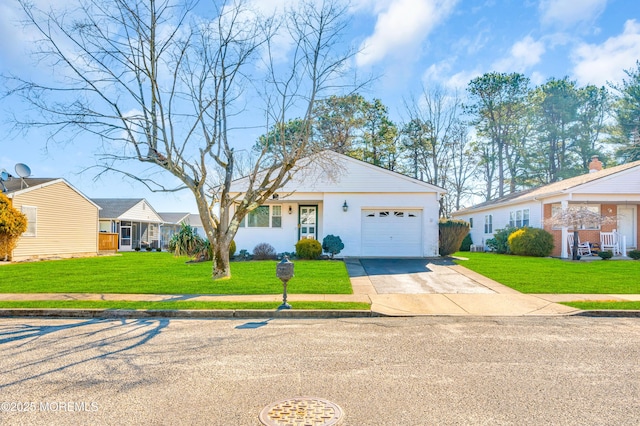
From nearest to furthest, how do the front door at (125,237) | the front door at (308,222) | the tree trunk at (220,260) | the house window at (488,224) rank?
the tree trunk at (220,260), the front door at (308,222), the house window at (488,224), the front door at (125,237)

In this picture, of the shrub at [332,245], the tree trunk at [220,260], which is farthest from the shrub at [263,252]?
the tree trunk at [220,260]

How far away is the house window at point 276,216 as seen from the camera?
1977cm

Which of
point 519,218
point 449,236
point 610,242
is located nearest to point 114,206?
point 449,236

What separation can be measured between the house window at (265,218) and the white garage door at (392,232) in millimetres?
4014

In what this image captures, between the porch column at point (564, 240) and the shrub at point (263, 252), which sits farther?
the shrub at point (263, 252)

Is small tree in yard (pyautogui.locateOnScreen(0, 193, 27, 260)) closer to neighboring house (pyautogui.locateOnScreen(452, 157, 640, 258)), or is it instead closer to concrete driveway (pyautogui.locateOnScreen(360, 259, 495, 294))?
concrete driveway (pyautogui.locateOnScreen(360, 259, 495, 294))

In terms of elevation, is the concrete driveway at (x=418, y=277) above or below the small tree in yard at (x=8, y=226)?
below

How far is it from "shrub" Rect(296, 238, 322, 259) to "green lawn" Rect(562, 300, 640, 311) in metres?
10.3

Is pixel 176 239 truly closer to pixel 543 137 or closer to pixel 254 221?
pixel 254 221

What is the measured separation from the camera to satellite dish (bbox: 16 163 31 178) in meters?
20.6

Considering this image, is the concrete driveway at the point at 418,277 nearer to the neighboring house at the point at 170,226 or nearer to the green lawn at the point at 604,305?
the green lawn at the point at 604,305

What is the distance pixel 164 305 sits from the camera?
832cm

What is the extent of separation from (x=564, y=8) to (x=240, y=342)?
42.3 feet

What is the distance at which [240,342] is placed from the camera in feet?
19.3
